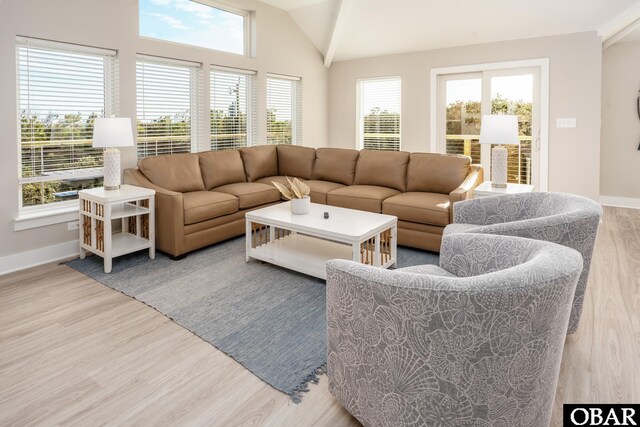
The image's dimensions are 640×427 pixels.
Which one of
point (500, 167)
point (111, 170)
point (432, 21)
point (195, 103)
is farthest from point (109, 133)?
point (432, 21)

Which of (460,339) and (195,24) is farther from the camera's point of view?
(195,24)

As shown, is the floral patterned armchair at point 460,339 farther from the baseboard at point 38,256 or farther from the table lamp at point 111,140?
the baseboard at point 38,256

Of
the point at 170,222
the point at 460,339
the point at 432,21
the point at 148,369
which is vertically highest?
the point at 432,21

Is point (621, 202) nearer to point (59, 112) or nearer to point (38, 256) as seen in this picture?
point (59, 112)

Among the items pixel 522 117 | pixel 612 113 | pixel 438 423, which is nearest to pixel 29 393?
pixel 438 423

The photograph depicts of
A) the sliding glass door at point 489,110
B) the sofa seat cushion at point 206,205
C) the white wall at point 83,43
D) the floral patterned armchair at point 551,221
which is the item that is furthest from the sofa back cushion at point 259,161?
the floral patterned armchair at point 551,221

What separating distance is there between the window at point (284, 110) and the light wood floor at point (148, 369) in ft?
12.7

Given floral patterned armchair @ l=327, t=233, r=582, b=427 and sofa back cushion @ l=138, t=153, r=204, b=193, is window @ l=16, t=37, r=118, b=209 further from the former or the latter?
floral patterned armchair @ l=327, t=233, r=582, b=427

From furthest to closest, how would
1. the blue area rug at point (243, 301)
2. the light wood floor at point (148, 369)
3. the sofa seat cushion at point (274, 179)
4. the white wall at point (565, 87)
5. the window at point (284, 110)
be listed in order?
the window at point (284, 110) < the sofa seat cushion at point (274, 179) < the white wall at point (565, 87) < the blue area rug at point (243, 301) < the light wood floor at point (148, 369)

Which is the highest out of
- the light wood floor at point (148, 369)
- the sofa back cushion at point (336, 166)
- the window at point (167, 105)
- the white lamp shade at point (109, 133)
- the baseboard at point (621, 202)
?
the window at point (167, 105)

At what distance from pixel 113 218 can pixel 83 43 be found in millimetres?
1709

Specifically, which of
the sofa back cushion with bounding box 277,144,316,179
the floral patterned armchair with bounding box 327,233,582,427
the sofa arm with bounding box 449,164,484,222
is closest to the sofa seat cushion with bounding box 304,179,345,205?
the sofa back cushion with bounding box 277,144,316,179

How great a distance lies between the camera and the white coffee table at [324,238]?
308 cm

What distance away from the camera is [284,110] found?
21.2 ft
